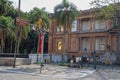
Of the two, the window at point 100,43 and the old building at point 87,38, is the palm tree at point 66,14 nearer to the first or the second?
the old building at point 87,38

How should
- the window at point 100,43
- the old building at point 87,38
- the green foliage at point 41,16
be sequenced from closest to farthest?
1. the old building at point 87,38
2. the window at point 100,43
3. the green foliage at point 41,16

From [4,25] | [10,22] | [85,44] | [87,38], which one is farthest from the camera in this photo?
[85,44]

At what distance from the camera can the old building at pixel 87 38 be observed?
53062 millimetres

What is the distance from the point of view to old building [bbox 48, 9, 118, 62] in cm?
5306

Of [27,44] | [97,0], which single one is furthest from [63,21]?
[27,44]

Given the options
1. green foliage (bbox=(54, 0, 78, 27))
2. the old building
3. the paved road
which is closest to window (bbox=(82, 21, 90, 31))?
the old building

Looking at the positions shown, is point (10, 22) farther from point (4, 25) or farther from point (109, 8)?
point (109, 8)

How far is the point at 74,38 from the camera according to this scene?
60281mm

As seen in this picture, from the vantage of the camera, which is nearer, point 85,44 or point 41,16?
point 41,16

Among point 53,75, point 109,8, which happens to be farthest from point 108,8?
point 53,75

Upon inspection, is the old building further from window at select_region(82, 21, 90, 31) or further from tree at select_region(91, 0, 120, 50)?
tree at select_region(91, 0, 120, 50)

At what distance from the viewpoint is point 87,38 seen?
193 feet

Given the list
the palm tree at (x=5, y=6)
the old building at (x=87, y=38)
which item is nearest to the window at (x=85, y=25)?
the old building at (x=87, y=38)

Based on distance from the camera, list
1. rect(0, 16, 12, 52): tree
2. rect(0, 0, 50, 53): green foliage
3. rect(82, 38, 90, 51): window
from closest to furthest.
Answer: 1. rect(0, 16, 12, 52): tree
2. rect(0, 0, 50, 53): green foliage
3. rect(82, 38, 90, 51): window
